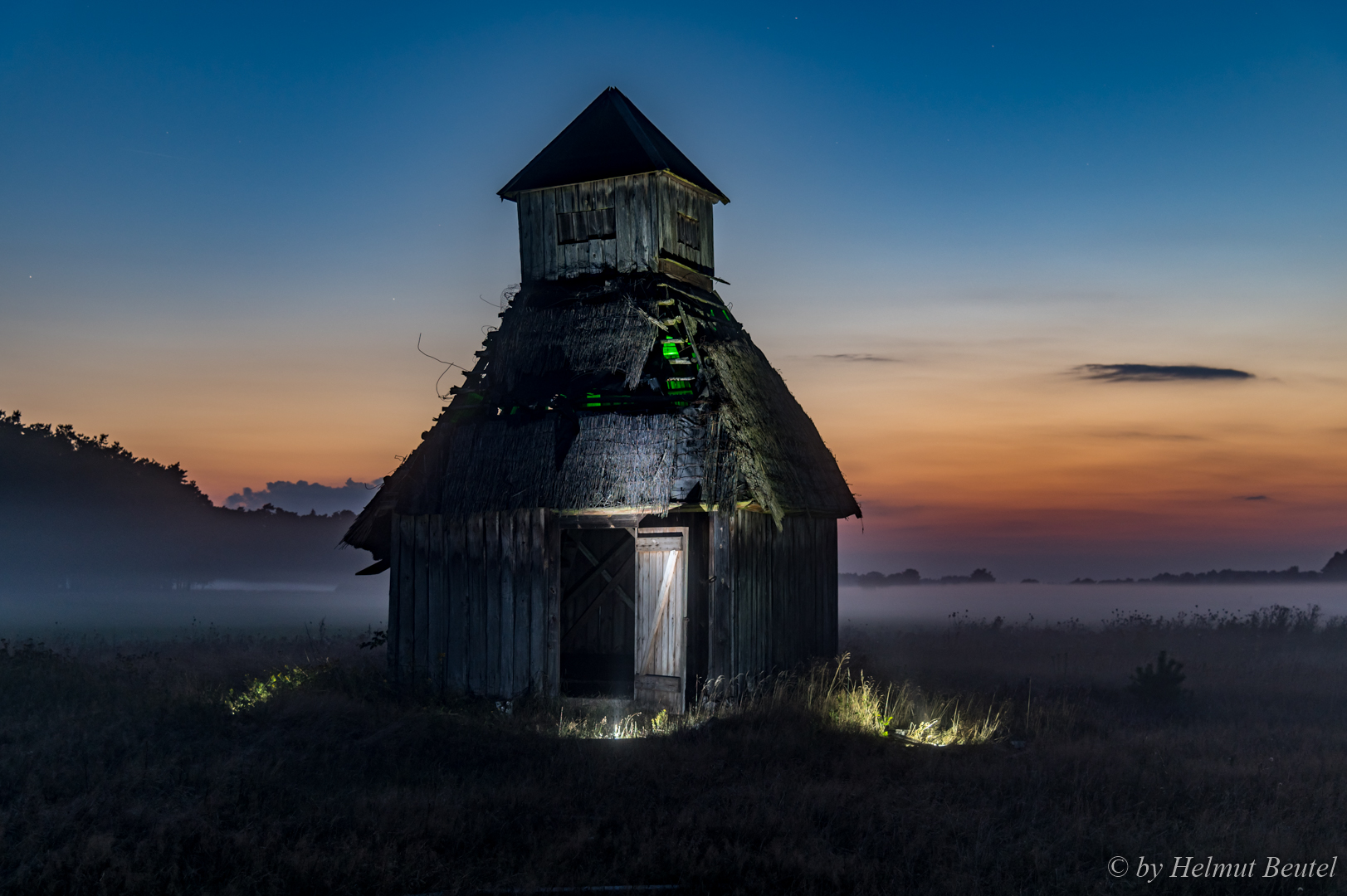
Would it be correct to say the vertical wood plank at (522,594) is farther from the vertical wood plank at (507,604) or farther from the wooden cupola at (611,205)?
the wooden cupola at (611,205)

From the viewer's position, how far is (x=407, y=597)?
16.2 metres

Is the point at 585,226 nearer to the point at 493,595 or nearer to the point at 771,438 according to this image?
the point at 771,438

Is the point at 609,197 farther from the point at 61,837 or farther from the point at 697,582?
the point at 61,837

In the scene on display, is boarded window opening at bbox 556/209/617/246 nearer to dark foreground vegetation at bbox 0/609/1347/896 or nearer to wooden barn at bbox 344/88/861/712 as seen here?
wooden barn at bbox 344/88/861/712

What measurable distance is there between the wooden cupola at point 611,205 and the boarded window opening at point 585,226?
0.05 feet

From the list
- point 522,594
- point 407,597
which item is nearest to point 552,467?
point 522,594

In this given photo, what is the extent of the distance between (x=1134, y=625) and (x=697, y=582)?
836 inches

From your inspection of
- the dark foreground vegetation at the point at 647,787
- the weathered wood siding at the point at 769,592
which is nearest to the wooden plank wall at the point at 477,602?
the dark foreground vegetation at the point at 647,787

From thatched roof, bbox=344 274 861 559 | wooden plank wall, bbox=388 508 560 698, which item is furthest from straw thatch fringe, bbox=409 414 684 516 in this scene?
wooden plank wall, bbox=388 508 560 698

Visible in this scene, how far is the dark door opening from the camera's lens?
711 inches

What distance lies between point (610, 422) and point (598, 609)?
5.54 metres

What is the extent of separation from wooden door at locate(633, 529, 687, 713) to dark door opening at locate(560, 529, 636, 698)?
2.91m

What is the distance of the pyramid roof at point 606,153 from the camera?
56.9 feet

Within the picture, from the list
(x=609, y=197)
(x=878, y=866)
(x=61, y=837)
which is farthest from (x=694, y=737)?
(x=609, y=197)
